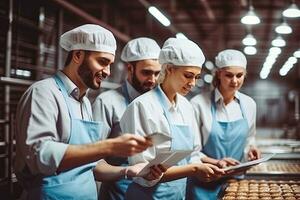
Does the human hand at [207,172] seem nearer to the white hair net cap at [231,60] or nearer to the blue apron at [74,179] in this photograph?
the blue apron at [74,179]

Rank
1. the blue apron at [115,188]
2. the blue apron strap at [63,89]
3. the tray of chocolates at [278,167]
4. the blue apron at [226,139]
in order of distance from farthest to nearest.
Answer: the tray of chocolates at [278,167] < the blue apron at [226,139] < the blue apron at [115,188] < the blue apron strap at [63,89]

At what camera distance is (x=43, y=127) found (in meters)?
1.98

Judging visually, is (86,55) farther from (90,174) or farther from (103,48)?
(90,174)

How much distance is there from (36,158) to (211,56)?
1691cm

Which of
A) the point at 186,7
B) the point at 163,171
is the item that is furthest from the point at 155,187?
the point at 186,7

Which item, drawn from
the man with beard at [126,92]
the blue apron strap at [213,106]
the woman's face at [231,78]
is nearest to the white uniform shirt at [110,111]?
the man with beard at [126,92]

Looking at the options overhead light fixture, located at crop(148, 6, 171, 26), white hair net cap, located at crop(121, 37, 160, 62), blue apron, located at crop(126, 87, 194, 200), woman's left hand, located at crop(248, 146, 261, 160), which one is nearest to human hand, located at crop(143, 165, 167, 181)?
blue apron, located at crop(126, 87, 194, 200)

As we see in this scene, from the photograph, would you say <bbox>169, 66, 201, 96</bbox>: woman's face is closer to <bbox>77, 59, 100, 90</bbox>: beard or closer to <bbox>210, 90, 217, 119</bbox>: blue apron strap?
<bbox>77, 59, 100, 90</bbox>: beard

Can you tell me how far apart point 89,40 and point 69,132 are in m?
0.52

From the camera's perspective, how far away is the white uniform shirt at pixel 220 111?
11.6 ft

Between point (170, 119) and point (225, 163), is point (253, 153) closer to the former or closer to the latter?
point (225, 163)

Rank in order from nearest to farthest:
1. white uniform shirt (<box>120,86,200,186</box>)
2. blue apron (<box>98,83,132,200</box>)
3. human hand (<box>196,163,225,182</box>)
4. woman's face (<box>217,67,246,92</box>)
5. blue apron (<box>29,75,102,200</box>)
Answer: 1. blue apron (<box>29,75,102,200</box>)
2. white uniform shirt (<box>120,86,200,186</box>)
3. human hand (<box>196,163,225,182</box>)
4. blue apron (<box>98,83,132,200</box>)
5. woman's face (<box>217,67,246,92</box>)

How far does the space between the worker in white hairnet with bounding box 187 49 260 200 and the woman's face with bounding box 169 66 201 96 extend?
0.89 meters

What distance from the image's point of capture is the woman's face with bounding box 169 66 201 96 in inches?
105
